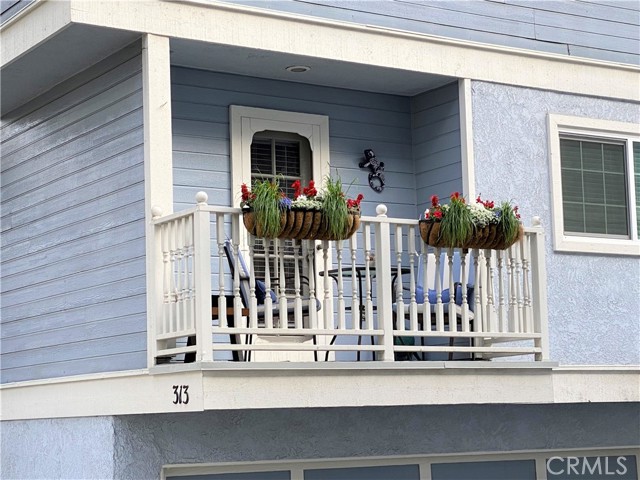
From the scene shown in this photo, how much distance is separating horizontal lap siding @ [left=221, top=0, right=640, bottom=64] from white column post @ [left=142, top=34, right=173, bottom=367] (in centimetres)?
85

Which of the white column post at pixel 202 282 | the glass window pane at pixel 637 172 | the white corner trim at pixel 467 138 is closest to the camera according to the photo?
the white column post at pixel 202 282

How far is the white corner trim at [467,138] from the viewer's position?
9.68 meters

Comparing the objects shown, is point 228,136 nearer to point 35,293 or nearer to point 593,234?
point 35,293

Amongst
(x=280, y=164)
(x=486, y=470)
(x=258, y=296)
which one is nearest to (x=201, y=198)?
(x=258, y=296)

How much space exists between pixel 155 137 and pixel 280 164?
1853 millimetres

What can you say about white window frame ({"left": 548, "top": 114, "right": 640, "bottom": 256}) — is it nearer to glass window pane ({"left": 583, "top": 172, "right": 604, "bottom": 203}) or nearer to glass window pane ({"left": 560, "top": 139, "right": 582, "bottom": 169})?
glass window pane ({"left": 560, "top": 139, "right": 582, "bottom": 169})

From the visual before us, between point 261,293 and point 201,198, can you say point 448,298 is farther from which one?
point 201,198

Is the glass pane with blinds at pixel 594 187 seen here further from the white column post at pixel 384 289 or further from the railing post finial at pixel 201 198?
the railing post finial at pixel 201 198

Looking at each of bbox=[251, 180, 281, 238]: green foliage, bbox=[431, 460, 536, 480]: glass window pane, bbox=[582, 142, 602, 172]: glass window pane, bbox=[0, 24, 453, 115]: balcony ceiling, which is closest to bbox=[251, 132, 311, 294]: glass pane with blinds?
bbox=[0, 24, 453, 115]: balcony ceiling

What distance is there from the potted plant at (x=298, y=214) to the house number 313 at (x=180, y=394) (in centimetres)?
106

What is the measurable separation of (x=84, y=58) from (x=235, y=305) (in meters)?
2.59

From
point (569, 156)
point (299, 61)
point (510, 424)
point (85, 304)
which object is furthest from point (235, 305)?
point (569, 156)

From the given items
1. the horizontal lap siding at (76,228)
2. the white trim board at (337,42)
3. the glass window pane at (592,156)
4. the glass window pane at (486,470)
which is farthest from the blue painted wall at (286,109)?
the glass window pane at (486,470)

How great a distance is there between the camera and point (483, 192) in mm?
9773
